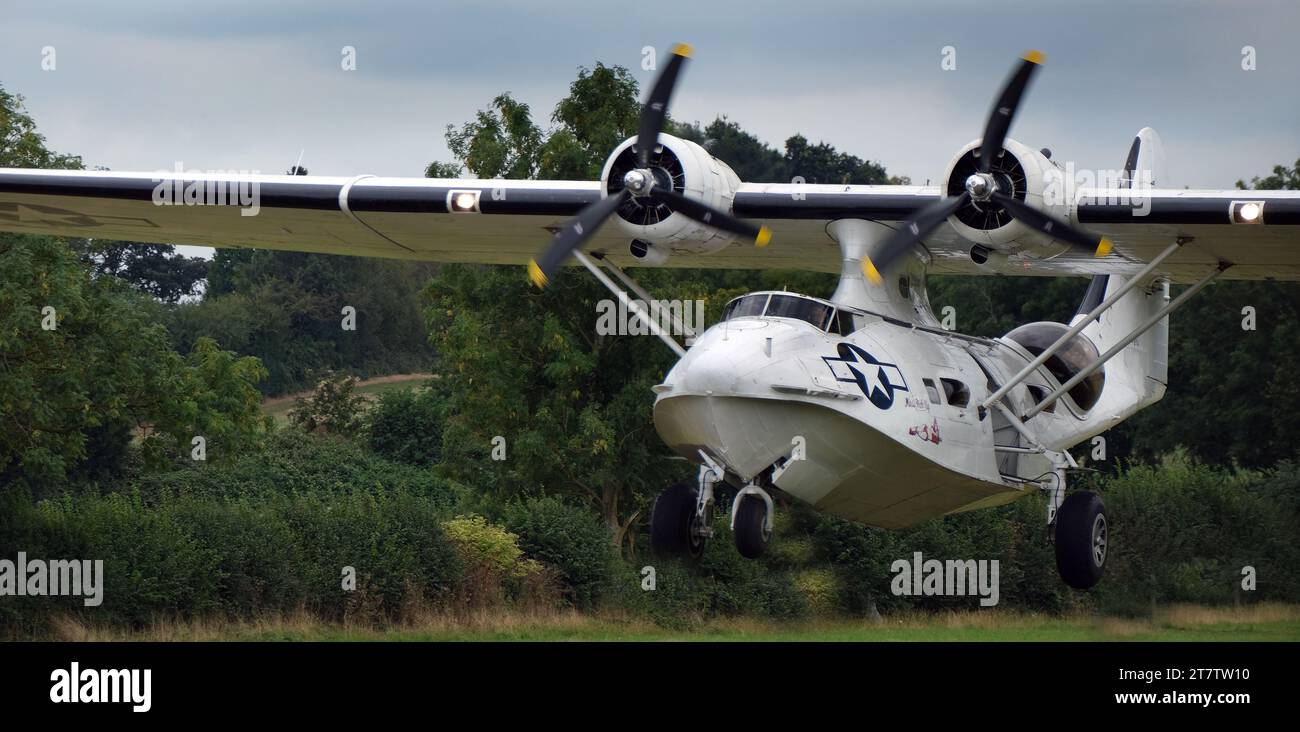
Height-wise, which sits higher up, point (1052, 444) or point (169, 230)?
point (169, 230)

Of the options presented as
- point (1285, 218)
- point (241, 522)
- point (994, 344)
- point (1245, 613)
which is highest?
point (1285, 218)

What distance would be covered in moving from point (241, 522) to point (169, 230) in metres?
5.46

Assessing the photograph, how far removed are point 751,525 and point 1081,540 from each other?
3980mm

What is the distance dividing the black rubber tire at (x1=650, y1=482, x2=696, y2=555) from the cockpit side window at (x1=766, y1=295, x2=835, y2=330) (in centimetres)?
192

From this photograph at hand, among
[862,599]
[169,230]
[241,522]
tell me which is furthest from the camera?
[862,599]

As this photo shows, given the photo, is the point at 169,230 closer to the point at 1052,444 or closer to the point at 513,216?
the point at 513,216

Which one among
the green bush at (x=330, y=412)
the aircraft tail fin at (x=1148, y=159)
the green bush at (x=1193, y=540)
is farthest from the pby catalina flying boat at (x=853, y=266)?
the green bush at (x=330, y=412)

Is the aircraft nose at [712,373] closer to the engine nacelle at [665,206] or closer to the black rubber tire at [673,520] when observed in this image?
the black rubber tire at [673,520]

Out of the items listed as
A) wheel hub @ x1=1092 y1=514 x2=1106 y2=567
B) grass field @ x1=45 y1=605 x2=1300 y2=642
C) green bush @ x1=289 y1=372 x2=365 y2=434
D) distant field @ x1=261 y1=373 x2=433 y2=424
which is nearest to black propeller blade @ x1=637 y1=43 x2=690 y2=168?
wheel hub @ x1=1092 y1=514 x2=1106 y2=567

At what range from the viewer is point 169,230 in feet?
63.5

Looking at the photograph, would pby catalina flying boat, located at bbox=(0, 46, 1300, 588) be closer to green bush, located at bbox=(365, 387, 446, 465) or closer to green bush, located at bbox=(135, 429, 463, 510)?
green bush, located at bbox=(135, 429, 463, 510)

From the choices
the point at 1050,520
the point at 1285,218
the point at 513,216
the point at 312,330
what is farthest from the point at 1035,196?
the point at 312,330

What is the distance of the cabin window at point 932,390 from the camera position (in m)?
15.6
